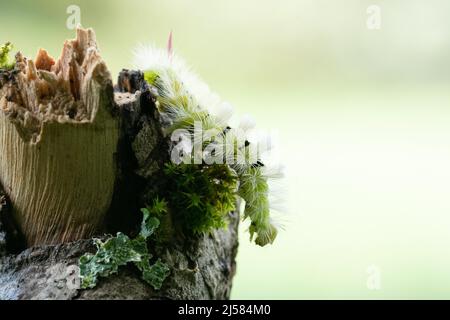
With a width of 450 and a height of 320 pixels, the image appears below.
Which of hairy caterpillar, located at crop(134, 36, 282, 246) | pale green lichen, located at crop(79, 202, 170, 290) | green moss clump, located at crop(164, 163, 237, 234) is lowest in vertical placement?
pale green lichen, located at crop(79, 202, 170, 290)

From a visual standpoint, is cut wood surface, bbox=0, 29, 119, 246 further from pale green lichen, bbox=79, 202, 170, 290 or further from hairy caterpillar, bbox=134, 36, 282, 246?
hairy caterpillar, bbox=134, 36, 282, 246

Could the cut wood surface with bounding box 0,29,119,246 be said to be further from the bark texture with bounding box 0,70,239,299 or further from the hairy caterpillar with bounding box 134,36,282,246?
the hairy caterpillar with bounding box 134,36,282,246

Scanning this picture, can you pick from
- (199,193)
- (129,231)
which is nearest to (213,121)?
(199,193)

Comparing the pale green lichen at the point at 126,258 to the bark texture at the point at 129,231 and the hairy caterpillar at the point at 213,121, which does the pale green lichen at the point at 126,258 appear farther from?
the hairy caterpillar at the point at 213,121

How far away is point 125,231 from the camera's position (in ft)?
3.15

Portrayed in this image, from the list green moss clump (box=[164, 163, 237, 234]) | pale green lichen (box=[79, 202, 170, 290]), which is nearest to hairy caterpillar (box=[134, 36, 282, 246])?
green moss clump (box=[164, 163, 237, 234])

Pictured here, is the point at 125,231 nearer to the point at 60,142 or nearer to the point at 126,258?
the point at 126,258

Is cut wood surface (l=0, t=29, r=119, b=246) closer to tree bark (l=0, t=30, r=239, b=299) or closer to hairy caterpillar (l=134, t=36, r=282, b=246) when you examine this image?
tree bark (l=0, t=30, r=239, b=299)

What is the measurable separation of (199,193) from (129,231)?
0.14m

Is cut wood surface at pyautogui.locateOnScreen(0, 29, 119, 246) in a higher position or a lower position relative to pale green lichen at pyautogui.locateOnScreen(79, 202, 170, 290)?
higher

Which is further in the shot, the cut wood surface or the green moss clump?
the green moss clump

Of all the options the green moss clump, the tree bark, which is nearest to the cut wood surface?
the tree bark

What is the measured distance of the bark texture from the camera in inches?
34.7

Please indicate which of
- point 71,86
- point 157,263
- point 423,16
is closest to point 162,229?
point 157,263
